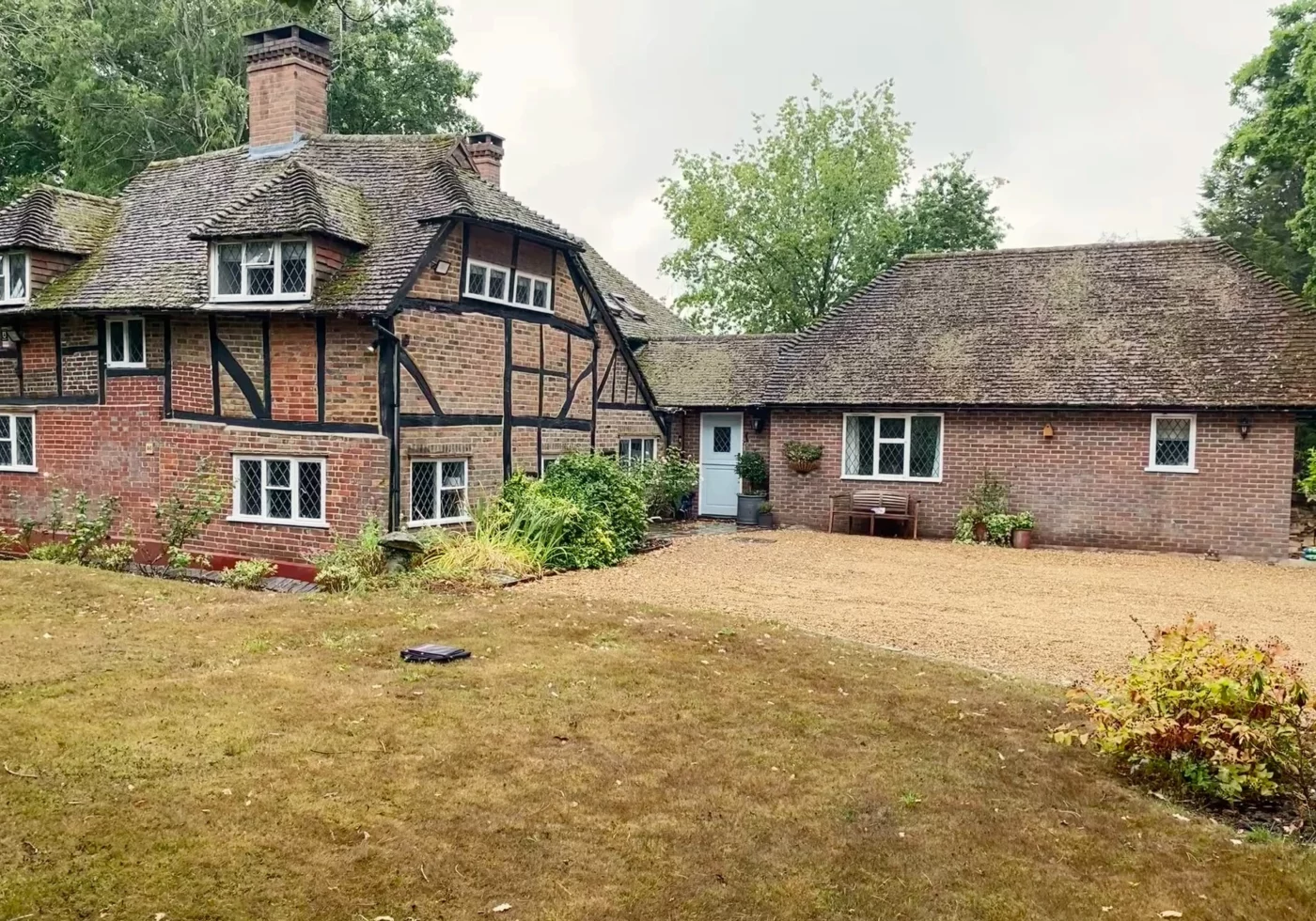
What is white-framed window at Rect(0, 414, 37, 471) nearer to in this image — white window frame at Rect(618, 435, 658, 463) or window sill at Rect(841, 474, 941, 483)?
white window frame at Rect(618, 435, 658, 463)

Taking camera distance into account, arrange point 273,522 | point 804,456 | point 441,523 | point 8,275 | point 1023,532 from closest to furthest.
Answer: point 273,522, point 441,523, point 8,275, point 1023,532, point 804,456

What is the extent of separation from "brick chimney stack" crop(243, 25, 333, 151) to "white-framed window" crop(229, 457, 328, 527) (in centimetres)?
699

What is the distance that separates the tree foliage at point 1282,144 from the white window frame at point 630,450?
15071 millimetres

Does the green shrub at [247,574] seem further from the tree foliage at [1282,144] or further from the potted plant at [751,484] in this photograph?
the tree foliage at [1282,144]

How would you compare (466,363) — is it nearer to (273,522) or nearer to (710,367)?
(273,522)

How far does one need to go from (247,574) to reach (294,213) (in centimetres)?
542

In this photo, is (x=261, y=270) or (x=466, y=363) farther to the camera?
(x=466, y=363)

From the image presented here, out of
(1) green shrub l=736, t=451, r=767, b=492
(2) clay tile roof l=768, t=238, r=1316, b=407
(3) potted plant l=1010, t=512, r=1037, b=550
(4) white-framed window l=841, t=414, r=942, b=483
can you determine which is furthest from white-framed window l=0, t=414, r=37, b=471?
(3) potted plant l=1010, t=512, r=1037, b=550

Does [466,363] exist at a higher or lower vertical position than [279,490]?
higher

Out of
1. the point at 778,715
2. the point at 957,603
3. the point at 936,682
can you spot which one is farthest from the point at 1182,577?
the point at 778,715

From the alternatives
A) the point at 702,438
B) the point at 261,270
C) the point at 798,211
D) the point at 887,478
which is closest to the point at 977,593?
the point at 887,478

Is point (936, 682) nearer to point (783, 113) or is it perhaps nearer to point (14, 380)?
point (14, 380)

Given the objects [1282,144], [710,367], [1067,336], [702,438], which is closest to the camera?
[1067,336]

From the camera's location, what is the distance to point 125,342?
606 inches
